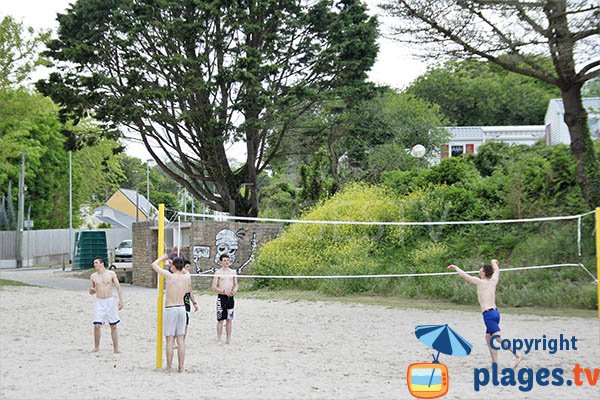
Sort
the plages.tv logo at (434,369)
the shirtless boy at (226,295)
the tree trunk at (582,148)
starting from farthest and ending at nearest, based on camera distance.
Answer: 1. the tree trunk at (582,148)
2. the shirtless boy at (226,295)
3. the plages.tv logo at (434,369)

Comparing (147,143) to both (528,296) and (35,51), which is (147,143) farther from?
(528,296)

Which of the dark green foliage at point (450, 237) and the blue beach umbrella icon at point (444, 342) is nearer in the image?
the blue beach umbrella icon at point (444, 342)

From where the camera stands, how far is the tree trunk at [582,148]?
68.0ft

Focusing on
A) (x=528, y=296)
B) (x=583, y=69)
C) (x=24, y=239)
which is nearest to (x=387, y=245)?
(x=528, y=296)

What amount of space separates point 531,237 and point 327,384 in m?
14.2

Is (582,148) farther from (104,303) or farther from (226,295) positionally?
Result: (104,303)

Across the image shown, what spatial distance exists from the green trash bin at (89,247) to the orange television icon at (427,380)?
96.8ft

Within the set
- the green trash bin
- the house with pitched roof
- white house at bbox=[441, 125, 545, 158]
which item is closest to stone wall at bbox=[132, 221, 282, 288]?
the green trash bin

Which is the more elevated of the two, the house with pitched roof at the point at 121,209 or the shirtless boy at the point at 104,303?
the house with pitched roof at the point at 121,209

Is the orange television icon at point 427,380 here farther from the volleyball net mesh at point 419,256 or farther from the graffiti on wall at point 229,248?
the graffiti on wall at point 229,248

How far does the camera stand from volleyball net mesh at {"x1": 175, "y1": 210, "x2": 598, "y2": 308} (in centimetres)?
1920

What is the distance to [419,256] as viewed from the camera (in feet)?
72.8

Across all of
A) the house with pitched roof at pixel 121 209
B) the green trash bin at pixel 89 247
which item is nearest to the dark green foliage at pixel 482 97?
the house with pitched roof at pixel 121 209

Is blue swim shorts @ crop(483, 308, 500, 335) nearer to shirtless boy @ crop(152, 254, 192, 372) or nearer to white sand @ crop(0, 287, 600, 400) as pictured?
white sand @ crop(0, 287, 600, 400)
